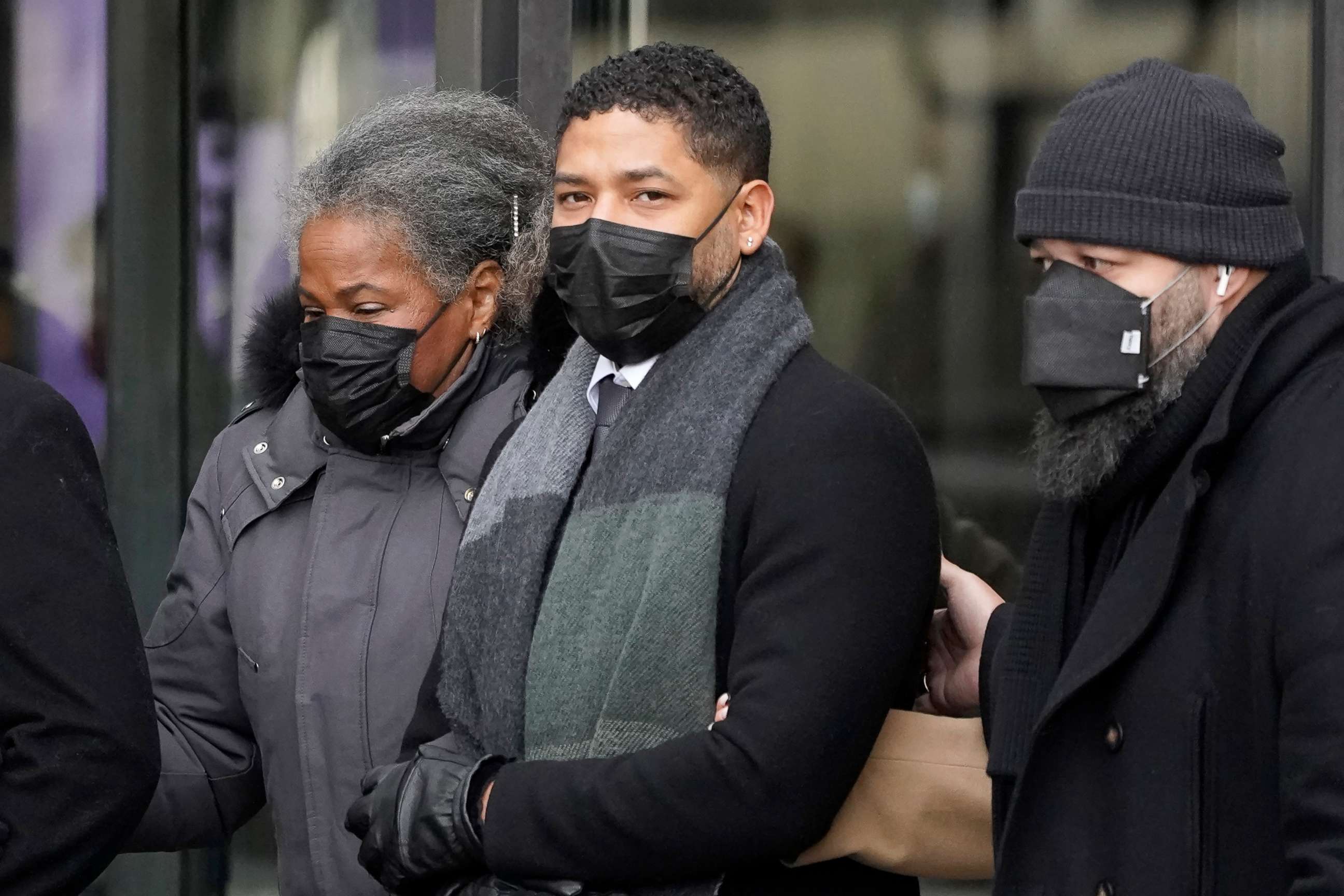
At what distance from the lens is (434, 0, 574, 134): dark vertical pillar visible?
3.88m

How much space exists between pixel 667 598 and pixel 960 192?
203 cm

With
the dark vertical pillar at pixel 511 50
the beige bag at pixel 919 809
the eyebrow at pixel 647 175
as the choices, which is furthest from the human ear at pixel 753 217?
the dark vertical pillar at pixel 511 50

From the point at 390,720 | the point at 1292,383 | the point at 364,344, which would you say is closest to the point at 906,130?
the point at 364,344

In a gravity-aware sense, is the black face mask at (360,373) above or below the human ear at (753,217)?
below

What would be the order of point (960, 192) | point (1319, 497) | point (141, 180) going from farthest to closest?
point (141, 180) → point (960, 192) → point (1319, 497)

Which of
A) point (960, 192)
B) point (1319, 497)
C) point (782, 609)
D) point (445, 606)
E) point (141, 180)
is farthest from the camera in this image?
point (141, 180)

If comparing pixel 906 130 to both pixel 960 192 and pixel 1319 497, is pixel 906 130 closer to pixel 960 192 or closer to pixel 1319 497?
pixel 960 192

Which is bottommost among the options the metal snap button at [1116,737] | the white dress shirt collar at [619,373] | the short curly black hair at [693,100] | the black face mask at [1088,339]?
the metal snap button at [1116,737]

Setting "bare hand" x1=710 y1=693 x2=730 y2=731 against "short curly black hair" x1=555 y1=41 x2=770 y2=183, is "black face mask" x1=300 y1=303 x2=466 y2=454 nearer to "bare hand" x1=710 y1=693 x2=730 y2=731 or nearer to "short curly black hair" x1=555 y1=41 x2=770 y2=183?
"short curly black hair" x1=555 y1=41 x2=770 y2=183

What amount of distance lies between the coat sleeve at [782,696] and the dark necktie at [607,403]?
0.32m

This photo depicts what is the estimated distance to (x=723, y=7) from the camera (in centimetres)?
416

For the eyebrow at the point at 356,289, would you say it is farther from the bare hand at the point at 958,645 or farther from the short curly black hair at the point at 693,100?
the bare hand at the point at 958,645

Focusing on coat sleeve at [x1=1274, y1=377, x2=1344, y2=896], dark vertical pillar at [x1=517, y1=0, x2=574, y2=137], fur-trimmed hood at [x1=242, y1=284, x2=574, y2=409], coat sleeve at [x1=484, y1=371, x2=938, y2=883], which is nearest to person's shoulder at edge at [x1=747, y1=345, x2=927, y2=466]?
coat sleeve at [x1=484, y1=371, x2=938, y2=883]

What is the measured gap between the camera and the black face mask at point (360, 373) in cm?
286
